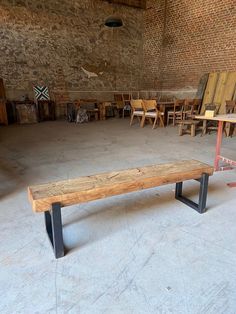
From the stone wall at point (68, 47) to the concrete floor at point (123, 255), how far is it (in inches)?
229

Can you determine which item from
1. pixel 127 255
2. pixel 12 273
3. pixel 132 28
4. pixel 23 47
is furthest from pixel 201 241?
pixel 132 28

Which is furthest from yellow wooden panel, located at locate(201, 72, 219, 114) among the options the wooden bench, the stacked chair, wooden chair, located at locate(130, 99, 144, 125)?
the wooden bench

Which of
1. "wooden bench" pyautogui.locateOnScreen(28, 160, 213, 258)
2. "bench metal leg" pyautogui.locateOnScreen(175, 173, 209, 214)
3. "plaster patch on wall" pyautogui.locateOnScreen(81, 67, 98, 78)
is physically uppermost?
"plaster patch on wall" pyautogui.locateOnScreen(81, 67, 98, 78)

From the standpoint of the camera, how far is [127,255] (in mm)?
1674

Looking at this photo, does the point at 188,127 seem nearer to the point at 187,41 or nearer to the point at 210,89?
the point at 210,89

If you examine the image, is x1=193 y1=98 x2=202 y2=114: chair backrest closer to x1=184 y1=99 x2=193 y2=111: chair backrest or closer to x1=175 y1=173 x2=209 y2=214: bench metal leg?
x1=184 y1=99 x2=193 y2=111: chair backrest

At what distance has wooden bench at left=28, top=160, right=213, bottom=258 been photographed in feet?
5.26

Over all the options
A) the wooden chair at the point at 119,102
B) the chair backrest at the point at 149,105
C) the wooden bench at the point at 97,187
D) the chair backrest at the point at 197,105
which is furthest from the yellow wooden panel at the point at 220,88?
the wooden bench at the point at 97,187

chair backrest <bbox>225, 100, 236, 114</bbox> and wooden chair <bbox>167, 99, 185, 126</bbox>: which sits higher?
chair backrest <bbox>225, 100, 236, 114</bbox>

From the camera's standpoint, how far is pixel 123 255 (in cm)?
167

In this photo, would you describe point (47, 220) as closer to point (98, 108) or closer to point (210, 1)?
Answer: point (98, 108)

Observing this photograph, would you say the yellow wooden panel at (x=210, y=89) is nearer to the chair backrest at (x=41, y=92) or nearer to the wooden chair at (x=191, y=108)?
the wooden chair at (x=191, y=108)

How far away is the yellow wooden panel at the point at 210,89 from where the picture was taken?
7067 mm

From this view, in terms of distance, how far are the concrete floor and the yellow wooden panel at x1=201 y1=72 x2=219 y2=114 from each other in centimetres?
441
